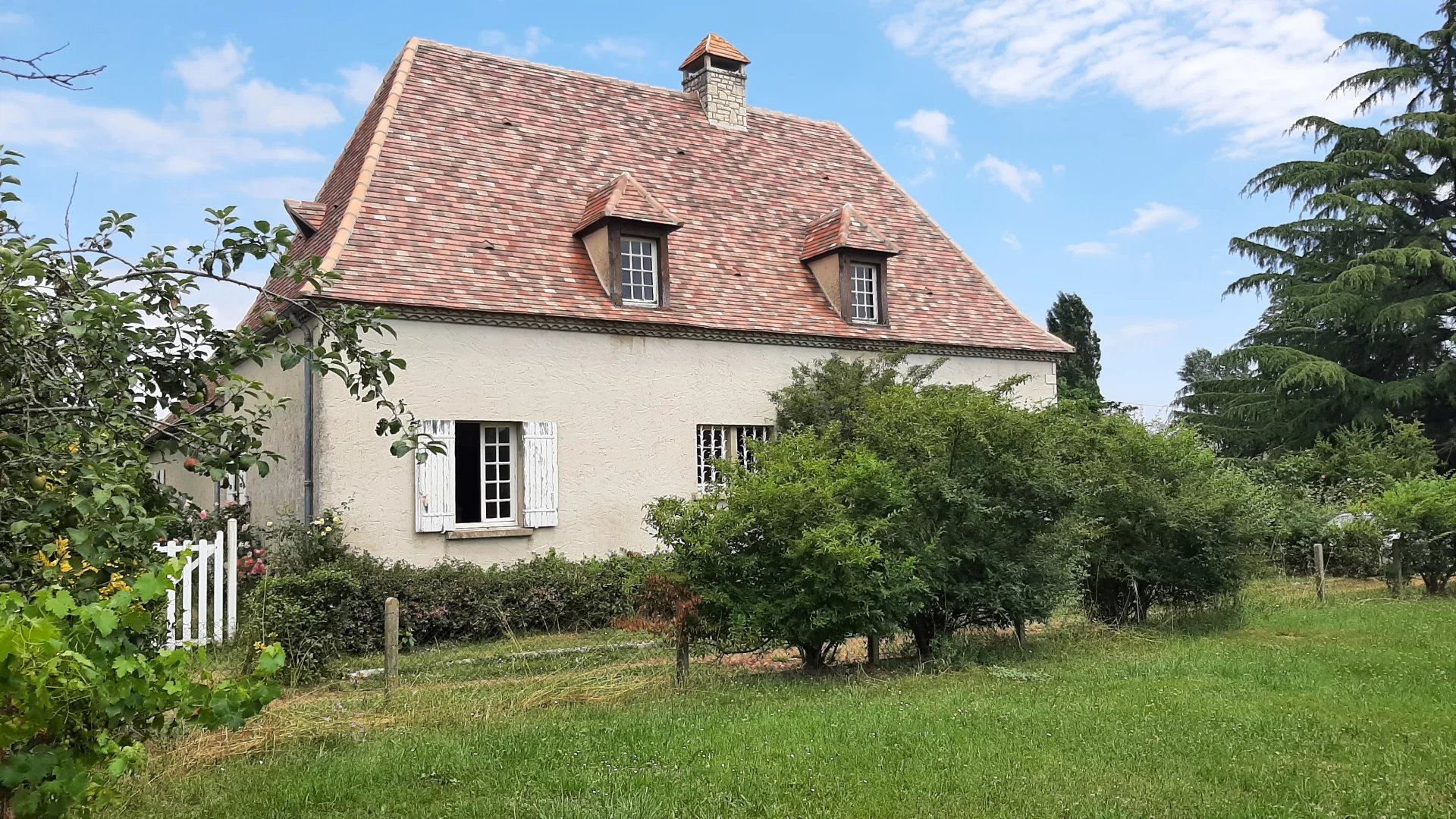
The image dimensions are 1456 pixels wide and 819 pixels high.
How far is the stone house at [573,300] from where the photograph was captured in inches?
563

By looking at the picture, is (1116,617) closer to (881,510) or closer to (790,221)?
(881,510)

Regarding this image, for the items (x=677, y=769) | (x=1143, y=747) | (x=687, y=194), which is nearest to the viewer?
(x=677, y=769)

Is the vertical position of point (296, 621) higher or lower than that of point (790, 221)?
lower

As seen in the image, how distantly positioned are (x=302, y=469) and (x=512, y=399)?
112 inches

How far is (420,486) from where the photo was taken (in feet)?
46.3

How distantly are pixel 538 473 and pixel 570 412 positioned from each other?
102 cm

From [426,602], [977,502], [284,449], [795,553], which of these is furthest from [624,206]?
[795,553]

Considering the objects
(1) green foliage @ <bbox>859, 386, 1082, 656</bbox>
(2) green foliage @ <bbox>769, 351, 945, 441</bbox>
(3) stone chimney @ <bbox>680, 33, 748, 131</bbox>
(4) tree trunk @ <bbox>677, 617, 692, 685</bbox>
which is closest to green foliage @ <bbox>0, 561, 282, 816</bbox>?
(4) tree trunk @ <bbox>677, 617, 692, 685</bbox>

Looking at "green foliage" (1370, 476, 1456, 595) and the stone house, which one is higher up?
the stone house

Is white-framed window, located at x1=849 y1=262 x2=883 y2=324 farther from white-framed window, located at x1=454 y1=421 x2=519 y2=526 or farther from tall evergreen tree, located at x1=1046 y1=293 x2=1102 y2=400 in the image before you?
tall evergreen tree, located at x1=1046 y1=293 x2=1102 y2=400

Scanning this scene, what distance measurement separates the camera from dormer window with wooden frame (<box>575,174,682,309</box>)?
52.7ft

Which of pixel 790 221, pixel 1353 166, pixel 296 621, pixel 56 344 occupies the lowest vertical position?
pixel 296 621

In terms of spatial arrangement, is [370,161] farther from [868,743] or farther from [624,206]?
[868,743]

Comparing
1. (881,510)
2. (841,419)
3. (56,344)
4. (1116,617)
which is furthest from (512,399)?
(56,344)
